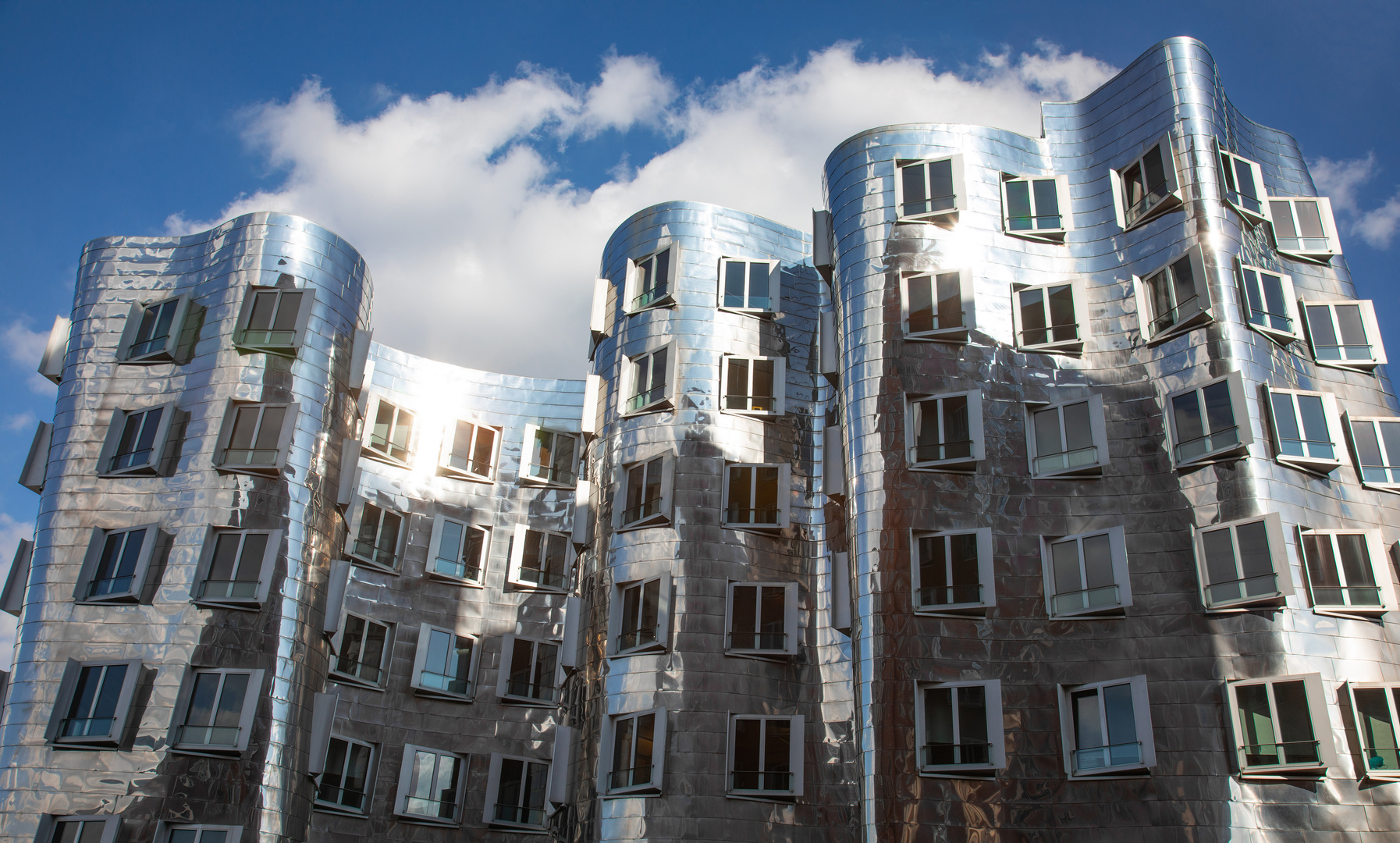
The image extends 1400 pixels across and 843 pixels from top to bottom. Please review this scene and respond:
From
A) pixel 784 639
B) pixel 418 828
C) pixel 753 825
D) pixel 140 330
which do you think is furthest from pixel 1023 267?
pixel 140 330

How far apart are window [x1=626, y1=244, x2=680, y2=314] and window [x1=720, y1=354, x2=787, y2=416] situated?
3561mm

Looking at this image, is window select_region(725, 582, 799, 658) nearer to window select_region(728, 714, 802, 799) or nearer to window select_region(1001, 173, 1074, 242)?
window select_region(728, 714, 802, 799)

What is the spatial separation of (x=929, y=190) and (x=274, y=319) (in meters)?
23.3

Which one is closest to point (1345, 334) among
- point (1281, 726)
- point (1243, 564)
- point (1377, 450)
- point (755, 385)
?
point (1377, 450)

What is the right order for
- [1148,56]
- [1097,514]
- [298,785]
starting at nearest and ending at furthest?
1. [1097,514]
2. [298,785]
3. [1148,56]

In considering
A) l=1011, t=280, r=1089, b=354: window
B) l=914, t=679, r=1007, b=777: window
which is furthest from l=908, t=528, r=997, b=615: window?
l=1011, t=280, r=1089, b=354: window

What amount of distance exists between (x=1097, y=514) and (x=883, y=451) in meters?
6.38

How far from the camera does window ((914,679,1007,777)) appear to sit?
93.5ft

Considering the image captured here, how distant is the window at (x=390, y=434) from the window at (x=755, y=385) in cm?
1364

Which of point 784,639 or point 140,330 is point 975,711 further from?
point 140,330

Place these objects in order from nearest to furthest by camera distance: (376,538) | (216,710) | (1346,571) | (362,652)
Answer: (1346,571) → (216,710) → (362,652) → (376,538)

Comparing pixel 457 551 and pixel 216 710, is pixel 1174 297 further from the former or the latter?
pixel 216 710

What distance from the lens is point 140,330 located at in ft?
128

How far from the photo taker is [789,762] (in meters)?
32.8
